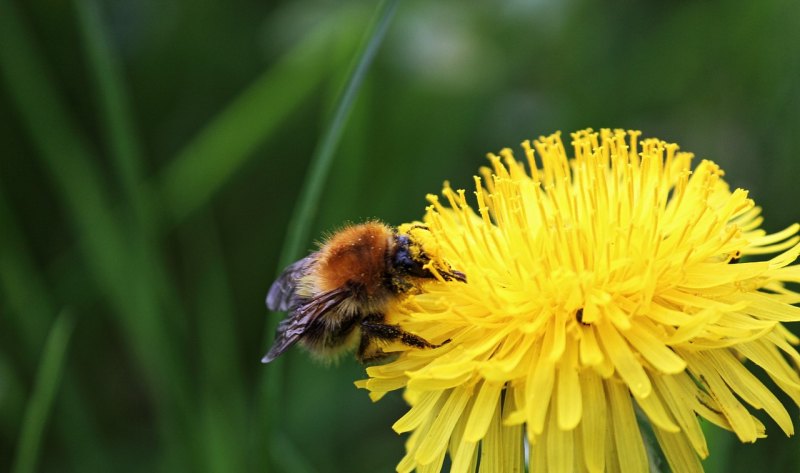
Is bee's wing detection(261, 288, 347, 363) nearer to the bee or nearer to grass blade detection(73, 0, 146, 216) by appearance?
the bee

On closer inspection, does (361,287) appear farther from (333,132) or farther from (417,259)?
(333,132)

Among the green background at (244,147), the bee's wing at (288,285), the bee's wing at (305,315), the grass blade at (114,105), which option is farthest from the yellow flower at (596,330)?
the grass blade at (114,105)

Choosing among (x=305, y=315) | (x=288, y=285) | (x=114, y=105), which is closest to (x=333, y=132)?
(x=288, y=285)

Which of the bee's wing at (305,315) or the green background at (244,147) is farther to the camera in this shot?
the green background at (244,147)

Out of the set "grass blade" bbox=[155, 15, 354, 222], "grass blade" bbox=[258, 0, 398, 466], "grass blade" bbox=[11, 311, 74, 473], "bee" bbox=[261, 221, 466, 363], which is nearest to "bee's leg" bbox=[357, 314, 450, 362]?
"bee" bbox=[261, 221, 466, 363]

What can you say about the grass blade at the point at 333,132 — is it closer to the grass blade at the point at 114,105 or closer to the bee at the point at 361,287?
the bee at the point at 361,287

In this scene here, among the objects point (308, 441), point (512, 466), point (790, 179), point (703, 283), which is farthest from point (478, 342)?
point (790, 179)
